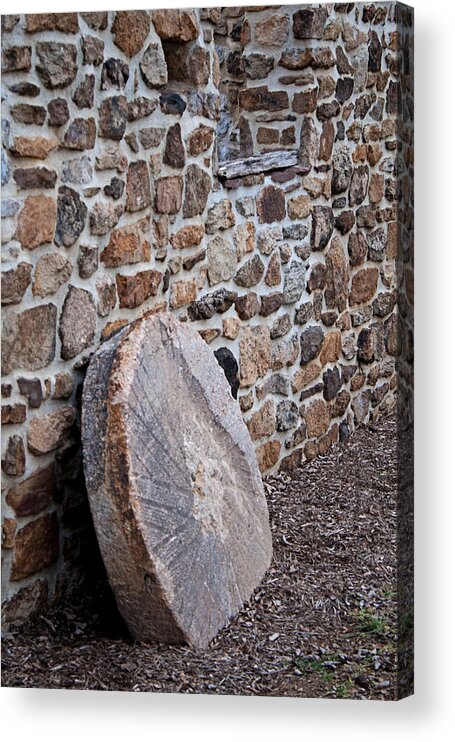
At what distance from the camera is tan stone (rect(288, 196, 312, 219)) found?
4.01m

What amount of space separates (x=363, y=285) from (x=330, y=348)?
0.75 ft

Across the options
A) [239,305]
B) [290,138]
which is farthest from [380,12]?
[239,305]

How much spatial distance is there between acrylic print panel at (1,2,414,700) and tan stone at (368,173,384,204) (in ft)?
0.06

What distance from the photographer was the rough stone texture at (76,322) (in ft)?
11.5

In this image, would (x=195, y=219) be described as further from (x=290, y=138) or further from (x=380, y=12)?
(x=380, y=12)

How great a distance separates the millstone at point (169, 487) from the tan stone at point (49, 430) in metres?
0.18

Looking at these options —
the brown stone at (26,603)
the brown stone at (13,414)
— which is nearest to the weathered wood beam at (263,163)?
the brown stone at (13,414)

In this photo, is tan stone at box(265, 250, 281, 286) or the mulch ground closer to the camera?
the mulch ground

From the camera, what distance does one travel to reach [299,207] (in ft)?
13.2

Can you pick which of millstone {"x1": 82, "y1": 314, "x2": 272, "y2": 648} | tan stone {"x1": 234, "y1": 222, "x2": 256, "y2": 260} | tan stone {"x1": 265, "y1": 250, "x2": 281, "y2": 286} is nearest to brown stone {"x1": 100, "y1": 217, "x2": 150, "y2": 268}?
millstone {"x1": 82, "y1": 314, "x2": 272, "y2": 648}

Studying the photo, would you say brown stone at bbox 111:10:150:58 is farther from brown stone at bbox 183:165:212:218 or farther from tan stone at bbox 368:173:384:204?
tan stone at bbox 368:173:384:204

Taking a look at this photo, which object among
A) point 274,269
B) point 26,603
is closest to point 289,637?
point 26,603

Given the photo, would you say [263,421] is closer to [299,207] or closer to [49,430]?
[299,207]

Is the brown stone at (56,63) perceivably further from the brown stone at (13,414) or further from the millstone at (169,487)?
the brown stone at (13,414)
